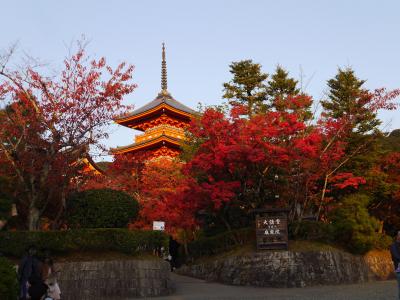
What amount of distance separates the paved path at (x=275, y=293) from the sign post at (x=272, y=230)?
1908mm

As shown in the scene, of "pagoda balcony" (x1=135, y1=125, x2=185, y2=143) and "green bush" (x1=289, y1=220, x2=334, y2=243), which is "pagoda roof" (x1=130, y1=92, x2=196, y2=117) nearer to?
"pagoda balcony" (x1=135, y1=125, x2=185, y2=143)

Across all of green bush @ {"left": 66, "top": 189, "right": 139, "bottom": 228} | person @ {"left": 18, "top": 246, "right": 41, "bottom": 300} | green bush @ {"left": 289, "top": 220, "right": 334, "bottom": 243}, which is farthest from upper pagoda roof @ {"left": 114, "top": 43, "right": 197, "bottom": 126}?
person @ {"left": 18, "top": 246, "right": 41, "bottom": 300}

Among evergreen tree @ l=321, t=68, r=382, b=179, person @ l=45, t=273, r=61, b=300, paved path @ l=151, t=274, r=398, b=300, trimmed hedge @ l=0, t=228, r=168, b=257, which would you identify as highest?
evergreen tree @ l=321, t=68, r=382, b=179

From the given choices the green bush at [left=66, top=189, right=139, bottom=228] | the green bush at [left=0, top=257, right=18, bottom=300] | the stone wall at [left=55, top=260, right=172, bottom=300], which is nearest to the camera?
the green bush at [left=0, top=257, right=18, bottom=300]

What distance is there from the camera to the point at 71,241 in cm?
1524

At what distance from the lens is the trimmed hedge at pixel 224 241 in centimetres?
2152

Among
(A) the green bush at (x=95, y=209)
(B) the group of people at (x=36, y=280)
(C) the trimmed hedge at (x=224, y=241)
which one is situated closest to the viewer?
(B) the group of people at (x=36, y=280)

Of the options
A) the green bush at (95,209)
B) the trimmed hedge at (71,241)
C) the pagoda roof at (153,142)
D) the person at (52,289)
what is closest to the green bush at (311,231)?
the trimmed hedge at (71,241)

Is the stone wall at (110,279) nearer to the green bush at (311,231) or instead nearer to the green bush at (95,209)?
the green bush at (95,209)

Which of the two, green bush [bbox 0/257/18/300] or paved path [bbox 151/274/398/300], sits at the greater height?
green bush [bbox 0/257/18/300]

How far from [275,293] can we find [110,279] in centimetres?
536

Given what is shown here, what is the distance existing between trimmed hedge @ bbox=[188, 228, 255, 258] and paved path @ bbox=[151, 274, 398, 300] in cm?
247

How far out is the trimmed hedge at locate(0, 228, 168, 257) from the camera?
595 inches

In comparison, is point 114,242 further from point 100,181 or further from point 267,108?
point 267,108
